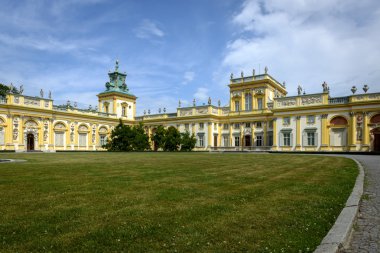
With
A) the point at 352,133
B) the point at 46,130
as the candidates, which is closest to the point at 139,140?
the point at 46,130

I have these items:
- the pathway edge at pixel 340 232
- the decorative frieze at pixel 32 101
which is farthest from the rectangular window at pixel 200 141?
the pathway edge at pixel 340 232

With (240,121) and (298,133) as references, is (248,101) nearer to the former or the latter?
(240,121)

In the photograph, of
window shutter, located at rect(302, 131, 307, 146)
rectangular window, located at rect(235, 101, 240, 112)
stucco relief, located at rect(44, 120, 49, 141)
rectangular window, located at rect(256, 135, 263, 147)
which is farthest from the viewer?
rectangular window, located at rect(235, 101, 240, 112)

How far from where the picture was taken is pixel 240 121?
50031 millimetres

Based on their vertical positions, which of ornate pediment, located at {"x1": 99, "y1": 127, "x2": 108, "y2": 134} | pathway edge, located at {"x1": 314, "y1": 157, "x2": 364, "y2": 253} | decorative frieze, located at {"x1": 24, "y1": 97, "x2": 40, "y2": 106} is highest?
decorative frieze, located at {"x1": 24, "y1": 97, "x2": 40, "y2": 106}

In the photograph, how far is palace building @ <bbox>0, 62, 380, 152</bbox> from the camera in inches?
1492

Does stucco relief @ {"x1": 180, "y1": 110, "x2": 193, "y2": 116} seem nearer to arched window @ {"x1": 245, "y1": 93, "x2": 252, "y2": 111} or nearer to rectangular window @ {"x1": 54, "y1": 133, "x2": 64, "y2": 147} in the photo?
arched window @ {"x1": 245, "y1": 93, "x2": 252, "y2": 111}

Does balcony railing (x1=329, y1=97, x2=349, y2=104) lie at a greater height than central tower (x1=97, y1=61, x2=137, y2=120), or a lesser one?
lesser

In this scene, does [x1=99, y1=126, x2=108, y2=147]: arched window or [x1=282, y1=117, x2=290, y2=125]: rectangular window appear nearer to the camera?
[x1=282, y1=117, x2=290, y2=125]: rectangular window

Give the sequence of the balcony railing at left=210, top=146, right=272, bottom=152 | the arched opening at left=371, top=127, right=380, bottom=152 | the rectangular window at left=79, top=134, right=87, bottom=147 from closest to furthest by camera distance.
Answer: the arched opening at left=371, top=127, right=380, bottom=152 → the balcony railing at left=210, top=146, right=272, bottom=152 → the rectangular window at left=79, top=134, right=87, bottom=147

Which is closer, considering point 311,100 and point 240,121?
point 311,100

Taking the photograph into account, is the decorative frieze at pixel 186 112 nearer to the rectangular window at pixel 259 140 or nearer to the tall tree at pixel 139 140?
the tall tree at pixel 139 140

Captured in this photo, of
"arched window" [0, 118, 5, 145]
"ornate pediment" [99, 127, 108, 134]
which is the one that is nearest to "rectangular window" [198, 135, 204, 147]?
"ornate pediment" [99, 127, 108, 134]

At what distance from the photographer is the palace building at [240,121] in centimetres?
3791
